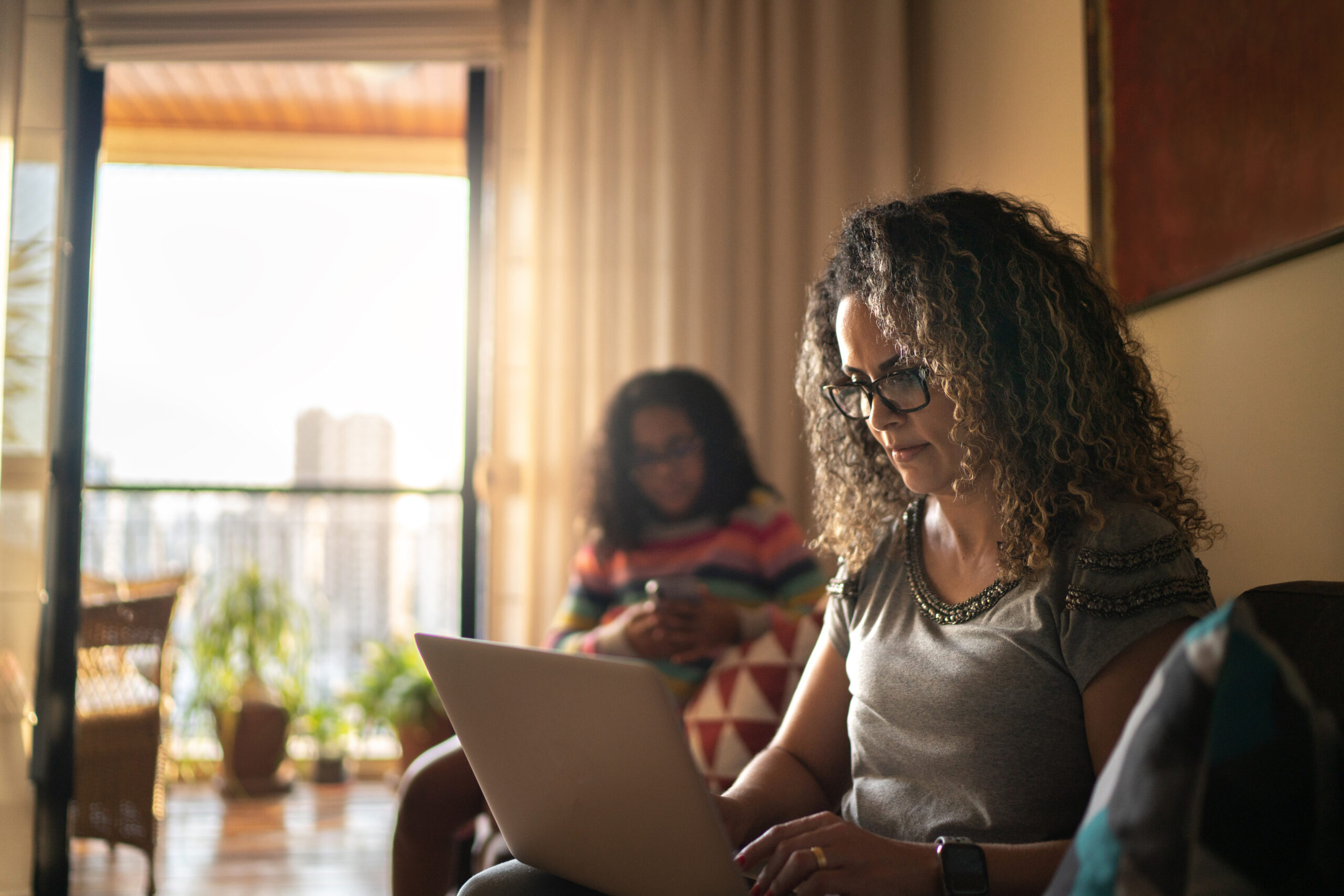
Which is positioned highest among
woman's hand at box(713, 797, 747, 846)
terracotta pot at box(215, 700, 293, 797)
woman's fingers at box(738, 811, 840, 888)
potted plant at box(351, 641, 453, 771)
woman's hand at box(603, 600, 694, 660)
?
woman's hand at box(603, 600, 694, 660)

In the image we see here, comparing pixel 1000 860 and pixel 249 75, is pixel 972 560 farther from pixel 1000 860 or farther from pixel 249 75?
pixel 249 75

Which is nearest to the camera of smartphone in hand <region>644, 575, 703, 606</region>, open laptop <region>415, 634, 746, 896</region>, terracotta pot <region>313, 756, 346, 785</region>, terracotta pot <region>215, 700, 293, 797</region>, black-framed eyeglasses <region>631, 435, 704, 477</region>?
open laptop <region>415, 634, 746, 896</region>

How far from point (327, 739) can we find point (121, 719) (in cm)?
144

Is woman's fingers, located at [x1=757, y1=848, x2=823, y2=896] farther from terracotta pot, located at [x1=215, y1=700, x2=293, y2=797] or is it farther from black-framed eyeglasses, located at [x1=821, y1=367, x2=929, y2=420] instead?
terracotta pot, located at [x1=215, y1=700, x2=293, y2=797]

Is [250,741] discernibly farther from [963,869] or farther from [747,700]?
[963,869]

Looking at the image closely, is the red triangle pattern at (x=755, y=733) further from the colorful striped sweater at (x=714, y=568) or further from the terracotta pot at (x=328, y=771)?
the terracotta pot at (x=328, y=771)

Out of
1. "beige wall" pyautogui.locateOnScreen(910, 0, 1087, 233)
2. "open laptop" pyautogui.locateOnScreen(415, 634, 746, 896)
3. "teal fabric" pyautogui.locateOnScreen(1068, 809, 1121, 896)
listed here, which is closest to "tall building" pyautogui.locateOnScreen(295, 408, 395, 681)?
"beige wall" pyautogui.locateOnScreen(910, 0, 1087, 233)

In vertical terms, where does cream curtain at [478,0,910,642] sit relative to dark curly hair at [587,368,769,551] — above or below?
above

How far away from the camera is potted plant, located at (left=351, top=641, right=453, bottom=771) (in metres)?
3.58

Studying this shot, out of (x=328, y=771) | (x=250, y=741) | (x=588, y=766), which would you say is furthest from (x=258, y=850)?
(x=588, y=766)

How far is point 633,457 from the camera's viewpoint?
2252 millimetres

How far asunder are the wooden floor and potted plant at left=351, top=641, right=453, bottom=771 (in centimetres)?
27

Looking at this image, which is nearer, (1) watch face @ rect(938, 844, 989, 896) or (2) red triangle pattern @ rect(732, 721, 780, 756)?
(1) watch face @ rect(938, 844, 989, 896)

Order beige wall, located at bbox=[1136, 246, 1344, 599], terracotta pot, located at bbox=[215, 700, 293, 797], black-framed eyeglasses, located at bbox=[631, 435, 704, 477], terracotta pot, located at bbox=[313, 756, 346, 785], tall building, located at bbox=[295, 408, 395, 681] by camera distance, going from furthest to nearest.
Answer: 1. tall building, located at bbox=[295, 408, 395, 681]
2. terracotta pot, located at bbox=[313, 756, 346, 785]
3. terracotta pot, located at bbox=[215, 700, 293, 797]
4. black-framed eyeglasses, located at bbox=[631, 435, 704, 477]
5. beige wall, located at bbox=[1136, 246, 1344, 599]
